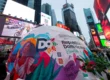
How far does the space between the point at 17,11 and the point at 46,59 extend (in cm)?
2102

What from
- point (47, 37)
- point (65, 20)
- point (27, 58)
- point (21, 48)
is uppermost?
point (65, 20)

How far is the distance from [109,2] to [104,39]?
9721 mm

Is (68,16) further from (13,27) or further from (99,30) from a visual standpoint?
(13,27)

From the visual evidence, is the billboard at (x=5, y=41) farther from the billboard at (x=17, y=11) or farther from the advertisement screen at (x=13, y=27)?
the billboard at (x=17, y=11)

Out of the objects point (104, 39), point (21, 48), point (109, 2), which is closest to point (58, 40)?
point (21, 48)

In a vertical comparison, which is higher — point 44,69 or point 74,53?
point 74,53

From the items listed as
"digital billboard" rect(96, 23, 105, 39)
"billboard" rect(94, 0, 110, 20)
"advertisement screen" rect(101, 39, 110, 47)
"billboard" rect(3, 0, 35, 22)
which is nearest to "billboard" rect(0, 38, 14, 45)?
"billboard" rect(3, 0, 35, 22)

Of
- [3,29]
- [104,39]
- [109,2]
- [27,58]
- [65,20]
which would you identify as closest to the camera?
[27,58]

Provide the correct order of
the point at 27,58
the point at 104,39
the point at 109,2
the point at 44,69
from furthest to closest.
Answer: the point at 104,39, the point at 109,2, the point at 27,58, the point at 44,69

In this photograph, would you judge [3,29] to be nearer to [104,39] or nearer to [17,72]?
[17,72]

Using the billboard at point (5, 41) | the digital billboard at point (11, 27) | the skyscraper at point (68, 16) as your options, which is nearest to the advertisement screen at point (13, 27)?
the digital billboard at point (11, 27)

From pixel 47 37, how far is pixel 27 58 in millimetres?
331

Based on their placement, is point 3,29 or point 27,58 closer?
point 27,58

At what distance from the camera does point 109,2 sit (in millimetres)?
20609
